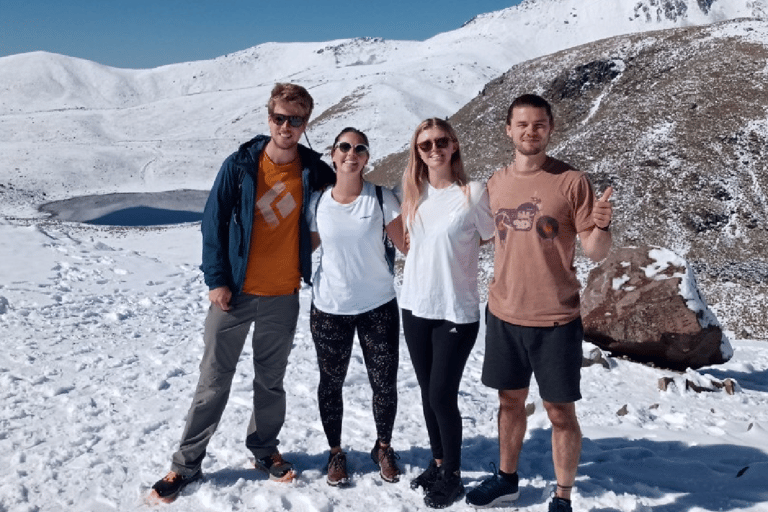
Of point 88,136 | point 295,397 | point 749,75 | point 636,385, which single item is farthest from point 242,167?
point 88,136

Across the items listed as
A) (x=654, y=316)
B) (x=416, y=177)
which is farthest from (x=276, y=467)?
(x=654, y=316)

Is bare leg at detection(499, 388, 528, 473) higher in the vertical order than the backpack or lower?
lower

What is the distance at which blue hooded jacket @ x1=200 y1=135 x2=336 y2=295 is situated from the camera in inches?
196

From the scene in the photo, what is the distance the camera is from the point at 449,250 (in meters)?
4.71

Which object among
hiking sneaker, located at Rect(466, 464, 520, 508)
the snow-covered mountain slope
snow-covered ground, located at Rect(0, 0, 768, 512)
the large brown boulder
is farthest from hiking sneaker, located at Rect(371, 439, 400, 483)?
the snow-covered mountain slope

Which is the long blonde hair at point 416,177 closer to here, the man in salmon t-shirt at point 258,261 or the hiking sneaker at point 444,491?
the man in salmon t-shirt at point 258,261

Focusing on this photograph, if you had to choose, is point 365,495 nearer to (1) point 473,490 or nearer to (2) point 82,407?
(1) point 473,490

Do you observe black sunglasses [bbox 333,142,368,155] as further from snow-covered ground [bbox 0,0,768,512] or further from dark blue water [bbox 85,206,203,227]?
dark blue water [bbox 85,206,203,227]

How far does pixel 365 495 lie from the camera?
5.32 m

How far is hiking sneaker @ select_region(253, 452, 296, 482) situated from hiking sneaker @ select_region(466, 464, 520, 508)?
1.57 m

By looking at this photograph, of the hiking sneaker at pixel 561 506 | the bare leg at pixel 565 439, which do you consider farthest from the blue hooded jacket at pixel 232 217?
the hiking sneaker at pixel 561 506

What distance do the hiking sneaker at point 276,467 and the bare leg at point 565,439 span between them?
7.50 ft

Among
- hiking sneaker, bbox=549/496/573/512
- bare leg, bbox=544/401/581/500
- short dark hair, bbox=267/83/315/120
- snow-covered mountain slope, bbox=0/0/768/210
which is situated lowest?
hiking sneaker, bbox=549/496/573/512

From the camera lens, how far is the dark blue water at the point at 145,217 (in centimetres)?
3344
